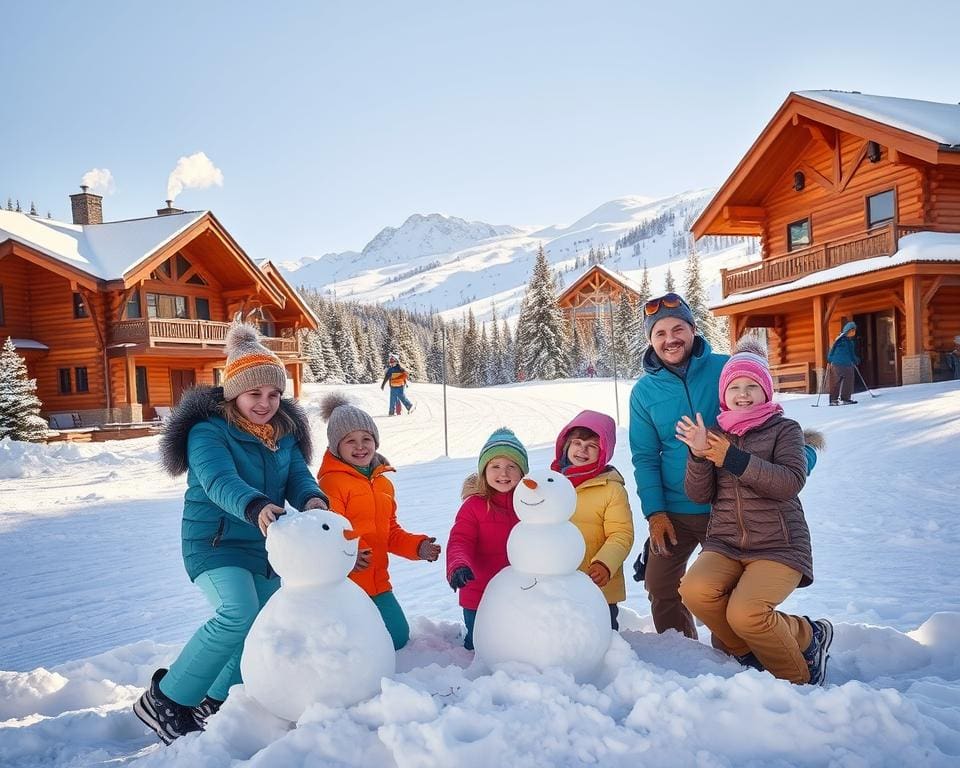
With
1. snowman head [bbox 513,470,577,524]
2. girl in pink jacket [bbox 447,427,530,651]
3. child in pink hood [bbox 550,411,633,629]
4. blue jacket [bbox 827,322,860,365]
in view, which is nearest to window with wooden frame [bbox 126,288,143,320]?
blue jacket [bbox 827,322,860,365]

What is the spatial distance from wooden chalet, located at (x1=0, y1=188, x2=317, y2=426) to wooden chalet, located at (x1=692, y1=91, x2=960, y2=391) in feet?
48.1

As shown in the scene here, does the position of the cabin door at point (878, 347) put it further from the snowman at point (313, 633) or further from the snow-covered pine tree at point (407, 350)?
the snow-covered pine tree at point (407, 350)

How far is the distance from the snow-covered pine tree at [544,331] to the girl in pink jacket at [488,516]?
35.8 meters

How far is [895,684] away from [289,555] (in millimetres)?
2372

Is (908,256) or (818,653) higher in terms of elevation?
(908,256)

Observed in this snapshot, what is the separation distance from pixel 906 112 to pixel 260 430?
19098 mm

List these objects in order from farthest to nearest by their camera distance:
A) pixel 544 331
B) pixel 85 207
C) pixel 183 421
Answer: pixel 544 331 < pixel 85 207 < pixel 183 421

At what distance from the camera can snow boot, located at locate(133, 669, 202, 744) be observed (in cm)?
260

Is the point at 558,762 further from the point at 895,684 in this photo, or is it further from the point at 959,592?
the point at 959,592

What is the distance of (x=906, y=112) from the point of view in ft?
53.8

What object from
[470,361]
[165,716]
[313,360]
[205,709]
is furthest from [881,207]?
[470,361]

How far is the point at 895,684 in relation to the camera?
8.40 ft

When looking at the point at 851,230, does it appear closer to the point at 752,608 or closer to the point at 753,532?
the point at 753,532

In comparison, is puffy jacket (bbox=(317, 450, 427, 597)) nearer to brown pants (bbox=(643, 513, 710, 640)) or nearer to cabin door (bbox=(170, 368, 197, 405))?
brown pants (bbox=(643, 513, 710, 640))
